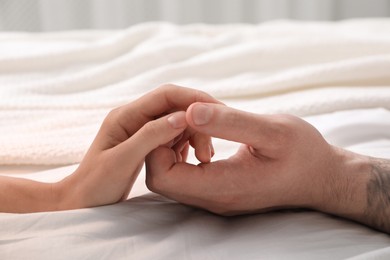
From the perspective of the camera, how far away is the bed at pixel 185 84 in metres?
0.64

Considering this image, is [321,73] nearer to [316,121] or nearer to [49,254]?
[316,121]

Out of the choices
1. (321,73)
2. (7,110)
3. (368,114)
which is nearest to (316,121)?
(368,114)

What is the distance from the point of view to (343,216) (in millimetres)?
734

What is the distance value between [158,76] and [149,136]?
0.63 m

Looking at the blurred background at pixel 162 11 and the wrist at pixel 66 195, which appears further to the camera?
the blurred background at pixel 162 11

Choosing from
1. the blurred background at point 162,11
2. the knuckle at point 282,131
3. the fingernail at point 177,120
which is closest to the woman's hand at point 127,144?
the fingernail at point 177,120

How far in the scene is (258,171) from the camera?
69cm

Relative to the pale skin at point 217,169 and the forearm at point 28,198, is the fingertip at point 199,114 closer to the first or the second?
the pale skin at point 217,169

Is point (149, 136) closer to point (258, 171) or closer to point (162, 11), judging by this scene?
point (258, 171)

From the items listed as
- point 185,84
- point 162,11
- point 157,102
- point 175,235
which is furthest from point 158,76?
point 162,11

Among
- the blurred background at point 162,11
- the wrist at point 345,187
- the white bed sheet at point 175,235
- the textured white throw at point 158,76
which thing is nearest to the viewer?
the white bed sheet at point 175,235

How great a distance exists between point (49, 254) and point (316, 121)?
56cm

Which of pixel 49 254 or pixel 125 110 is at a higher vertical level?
pixel 125 110

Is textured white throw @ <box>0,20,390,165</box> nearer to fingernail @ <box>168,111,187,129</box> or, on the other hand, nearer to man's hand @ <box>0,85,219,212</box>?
man's hand @ <box>0,85,219,212</box>
